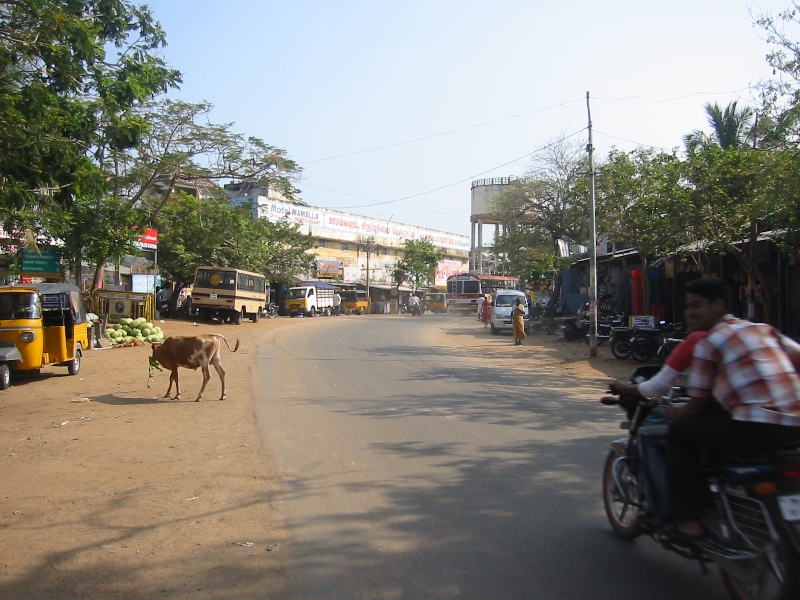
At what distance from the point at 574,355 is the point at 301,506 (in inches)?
637

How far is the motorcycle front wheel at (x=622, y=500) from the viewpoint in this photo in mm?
4664

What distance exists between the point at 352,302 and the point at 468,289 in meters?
10.2

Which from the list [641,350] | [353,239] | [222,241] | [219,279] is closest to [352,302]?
[353,239]

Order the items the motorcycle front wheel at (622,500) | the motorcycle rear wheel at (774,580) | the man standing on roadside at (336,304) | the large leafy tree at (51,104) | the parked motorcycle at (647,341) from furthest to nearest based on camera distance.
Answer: the man standing on roadside at (336,304)
the parked motorcycle at (647,341)
the large leafy tree at (51,104)
the motorcycle front wheel at (622,500)
the motorcycle rear wheel at (774,580)

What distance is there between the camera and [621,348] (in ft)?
62.1

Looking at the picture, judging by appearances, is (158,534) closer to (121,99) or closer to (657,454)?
(657,454)

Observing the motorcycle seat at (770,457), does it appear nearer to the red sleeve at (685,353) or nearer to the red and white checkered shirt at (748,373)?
the red and white checkered shirt at (748,373)

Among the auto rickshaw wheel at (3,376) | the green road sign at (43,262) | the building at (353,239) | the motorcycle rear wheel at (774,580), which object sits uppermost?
the building at (353,239)

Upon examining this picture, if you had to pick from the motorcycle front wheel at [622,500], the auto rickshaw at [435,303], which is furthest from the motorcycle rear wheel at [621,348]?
the auto rickshaw at [435,303]

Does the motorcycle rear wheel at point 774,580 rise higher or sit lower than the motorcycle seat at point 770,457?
lower

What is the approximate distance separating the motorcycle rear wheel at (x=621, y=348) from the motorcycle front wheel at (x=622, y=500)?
14476 millimetres

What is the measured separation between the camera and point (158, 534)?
16.8 ft

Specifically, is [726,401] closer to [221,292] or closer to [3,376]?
[3,376]

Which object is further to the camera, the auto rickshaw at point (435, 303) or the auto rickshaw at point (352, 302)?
the auto rickshaw at point (435, 303)
